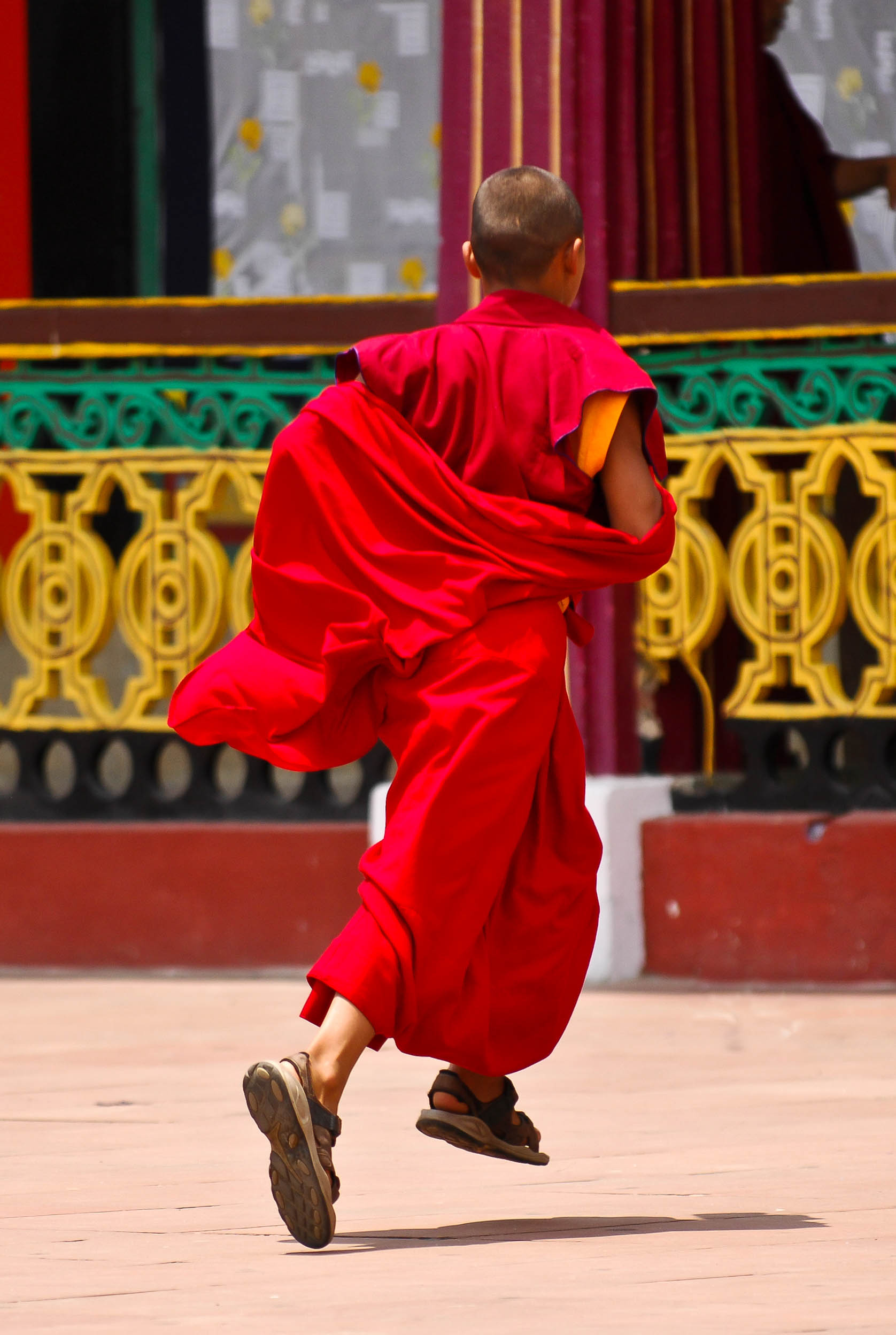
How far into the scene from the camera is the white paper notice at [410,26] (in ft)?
26.8

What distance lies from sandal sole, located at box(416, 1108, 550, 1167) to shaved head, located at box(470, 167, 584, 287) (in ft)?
4.22

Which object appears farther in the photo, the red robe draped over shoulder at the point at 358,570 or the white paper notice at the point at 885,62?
the white paper notice at the point at 885,62

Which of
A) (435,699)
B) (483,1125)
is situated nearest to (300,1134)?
Answer: (483,1125)

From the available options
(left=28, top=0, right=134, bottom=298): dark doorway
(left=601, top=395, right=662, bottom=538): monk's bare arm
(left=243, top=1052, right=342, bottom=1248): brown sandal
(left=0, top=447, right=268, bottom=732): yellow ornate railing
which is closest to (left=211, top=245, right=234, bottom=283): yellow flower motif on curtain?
(left=28, top=0, right=134, bottom=298): dark doorway

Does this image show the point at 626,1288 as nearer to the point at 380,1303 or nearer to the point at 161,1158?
the point at 380,1303

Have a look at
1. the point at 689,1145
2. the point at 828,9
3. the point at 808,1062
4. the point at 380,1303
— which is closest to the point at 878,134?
the point at 828,9

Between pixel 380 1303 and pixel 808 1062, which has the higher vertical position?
pixel 380 1303

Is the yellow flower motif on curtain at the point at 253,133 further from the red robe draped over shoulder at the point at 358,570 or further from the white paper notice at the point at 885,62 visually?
the red robe draped over shoulder at the point at 358,570

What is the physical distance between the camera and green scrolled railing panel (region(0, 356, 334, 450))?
7.36 m

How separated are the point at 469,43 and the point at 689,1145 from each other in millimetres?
3534

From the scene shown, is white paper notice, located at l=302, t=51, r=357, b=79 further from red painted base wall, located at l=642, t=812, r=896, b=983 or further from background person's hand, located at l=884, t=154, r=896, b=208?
red painted base wall, located at l=642, t=812, r=896, b=983

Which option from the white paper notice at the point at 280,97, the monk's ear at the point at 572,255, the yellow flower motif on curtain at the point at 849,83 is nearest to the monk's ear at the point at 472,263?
the monk's ear at the point at 572,255

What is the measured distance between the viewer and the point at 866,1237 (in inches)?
141

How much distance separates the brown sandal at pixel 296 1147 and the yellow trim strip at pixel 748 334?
3615 mm
